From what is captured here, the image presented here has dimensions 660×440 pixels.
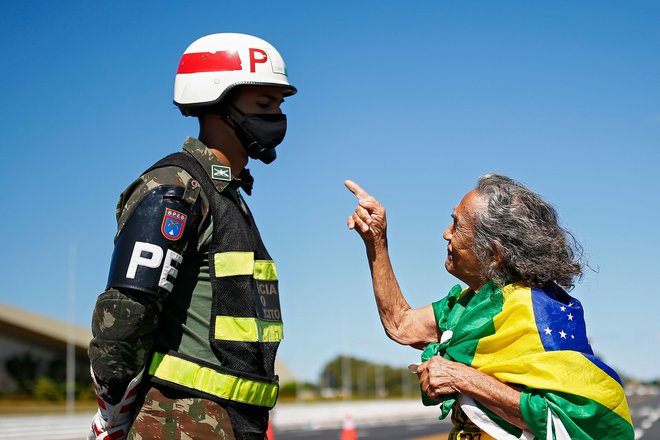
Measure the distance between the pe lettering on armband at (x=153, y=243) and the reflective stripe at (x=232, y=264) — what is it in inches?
6.7

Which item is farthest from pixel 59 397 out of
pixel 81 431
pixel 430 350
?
pixel 430 350

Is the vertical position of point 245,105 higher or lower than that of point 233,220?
higher

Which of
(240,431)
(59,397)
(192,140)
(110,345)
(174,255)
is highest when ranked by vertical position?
(192,140)

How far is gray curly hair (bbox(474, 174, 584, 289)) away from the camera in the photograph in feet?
15.0

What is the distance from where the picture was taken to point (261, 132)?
405 centimetres

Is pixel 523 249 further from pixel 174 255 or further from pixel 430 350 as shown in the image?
pixel 174 255

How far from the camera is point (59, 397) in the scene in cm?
5412

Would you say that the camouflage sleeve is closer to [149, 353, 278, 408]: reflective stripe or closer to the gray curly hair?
A: [149, 353, 278, 408]: reflective stripe

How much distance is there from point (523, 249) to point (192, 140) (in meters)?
1.68

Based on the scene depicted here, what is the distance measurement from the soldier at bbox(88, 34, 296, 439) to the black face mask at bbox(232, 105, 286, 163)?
0.15m

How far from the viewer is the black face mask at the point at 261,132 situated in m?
4.04

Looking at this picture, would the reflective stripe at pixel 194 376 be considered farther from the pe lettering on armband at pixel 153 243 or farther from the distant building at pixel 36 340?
the distant building at pixel 36 340

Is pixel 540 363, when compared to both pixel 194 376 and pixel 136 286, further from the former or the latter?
pixel 136 286

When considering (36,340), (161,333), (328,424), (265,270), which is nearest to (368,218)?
(265,270)
